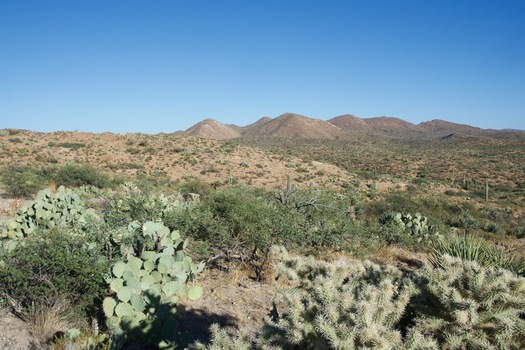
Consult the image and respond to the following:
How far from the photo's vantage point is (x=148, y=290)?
5027 millimetres

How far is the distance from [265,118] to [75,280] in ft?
477

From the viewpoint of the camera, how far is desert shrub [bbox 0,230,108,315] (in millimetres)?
5078

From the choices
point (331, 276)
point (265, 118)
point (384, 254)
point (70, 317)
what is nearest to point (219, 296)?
point (70, 317)

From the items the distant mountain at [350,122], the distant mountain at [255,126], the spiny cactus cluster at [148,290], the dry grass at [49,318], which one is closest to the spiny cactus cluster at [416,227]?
the spiny cactus cluster at [148,290]

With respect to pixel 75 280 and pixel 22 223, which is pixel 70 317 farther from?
pixel 22 223

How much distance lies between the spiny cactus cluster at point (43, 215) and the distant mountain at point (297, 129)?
9417cm

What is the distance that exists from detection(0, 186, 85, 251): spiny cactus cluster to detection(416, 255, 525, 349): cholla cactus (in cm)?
659

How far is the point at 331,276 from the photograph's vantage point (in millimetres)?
3709

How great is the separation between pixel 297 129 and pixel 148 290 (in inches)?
4087

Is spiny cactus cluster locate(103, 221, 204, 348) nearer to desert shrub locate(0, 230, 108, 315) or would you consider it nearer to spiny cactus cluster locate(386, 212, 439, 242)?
desert shrub locate(0, 230, 108, 315)

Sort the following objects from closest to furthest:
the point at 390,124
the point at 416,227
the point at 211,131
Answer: the point at 416,227
the point at 211,131
the point at 390,124

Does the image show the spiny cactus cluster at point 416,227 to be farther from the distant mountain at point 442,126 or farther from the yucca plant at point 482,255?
the distant mountain at point 442,126

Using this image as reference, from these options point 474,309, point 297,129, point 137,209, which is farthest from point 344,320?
point 297,129

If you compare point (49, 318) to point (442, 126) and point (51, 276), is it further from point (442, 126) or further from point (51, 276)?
point (442, 126)
